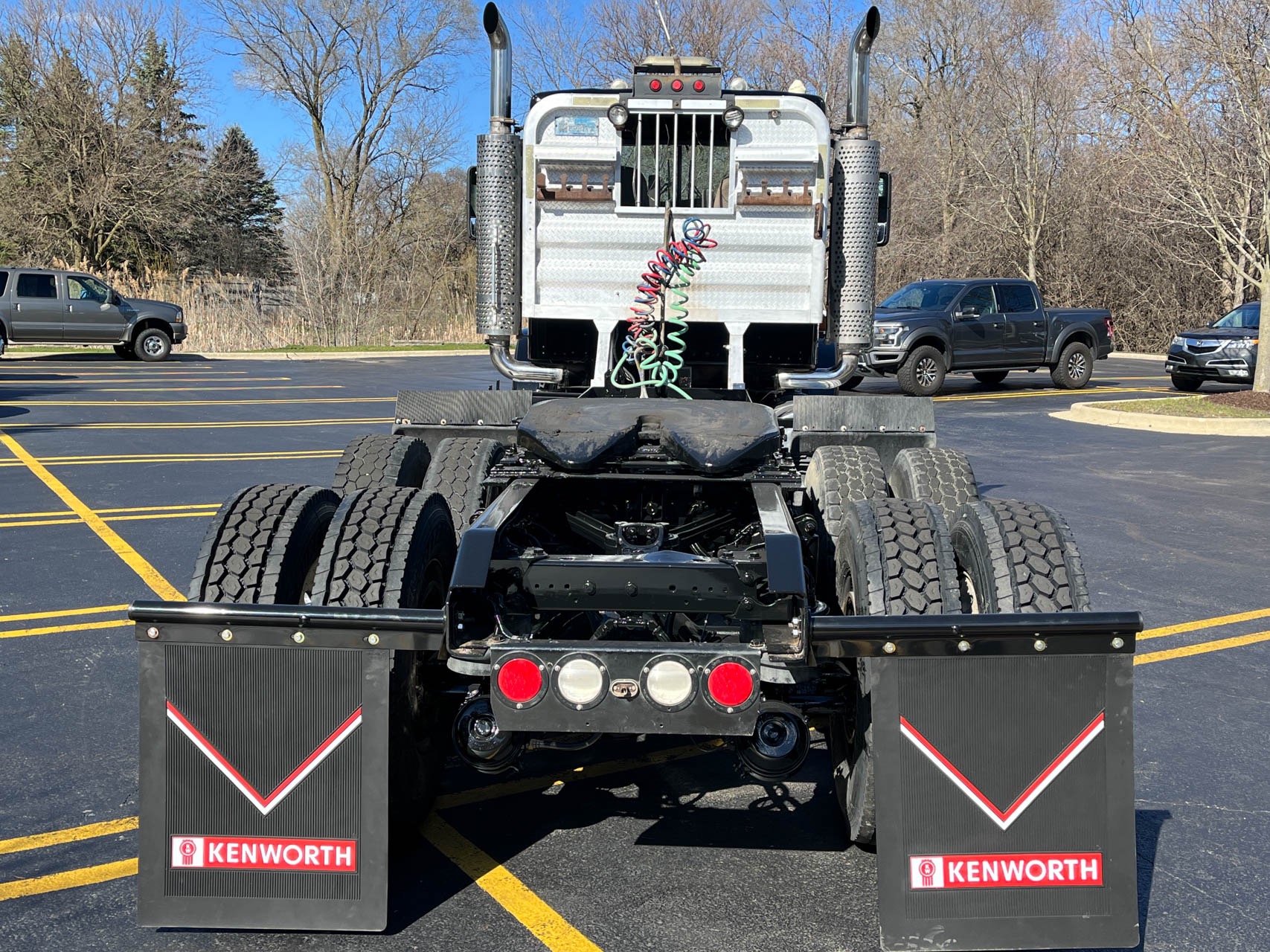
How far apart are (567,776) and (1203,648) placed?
139 inches

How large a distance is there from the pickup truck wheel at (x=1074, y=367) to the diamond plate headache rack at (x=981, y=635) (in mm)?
19620

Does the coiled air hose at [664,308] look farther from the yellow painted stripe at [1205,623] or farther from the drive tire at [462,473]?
the yellow painted stripe at [1205,623]

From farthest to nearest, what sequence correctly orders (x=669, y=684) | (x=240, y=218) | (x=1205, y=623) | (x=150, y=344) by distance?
(x=240, y=218)
(x=150, y=344)
(x=1205, y=623)
(x=669, y=684)

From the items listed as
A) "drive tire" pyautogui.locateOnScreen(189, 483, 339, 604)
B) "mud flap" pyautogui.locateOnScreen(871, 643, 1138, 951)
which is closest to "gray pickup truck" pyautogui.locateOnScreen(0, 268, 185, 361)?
"drive tire" pyautogui.locateOnScreen(189, 483, 339, 604)

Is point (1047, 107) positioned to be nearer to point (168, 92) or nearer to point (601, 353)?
point (168, 92)

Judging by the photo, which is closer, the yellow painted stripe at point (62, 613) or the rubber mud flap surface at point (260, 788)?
the rubber mud flap surface at point (260, 788)

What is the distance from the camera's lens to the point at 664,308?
6215 mm

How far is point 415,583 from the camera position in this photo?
12.6 ft

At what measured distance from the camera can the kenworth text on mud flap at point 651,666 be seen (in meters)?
3.08

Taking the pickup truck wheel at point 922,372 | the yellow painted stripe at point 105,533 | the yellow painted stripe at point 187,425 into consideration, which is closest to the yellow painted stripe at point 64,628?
the yellow painted stripe at point 105,533

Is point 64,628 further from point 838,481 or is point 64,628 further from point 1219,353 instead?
point 1219,353

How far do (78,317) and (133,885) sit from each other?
23.5m

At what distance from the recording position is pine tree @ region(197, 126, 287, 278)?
138 feet

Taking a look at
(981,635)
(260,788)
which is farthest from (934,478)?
(260,788)
